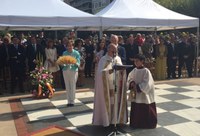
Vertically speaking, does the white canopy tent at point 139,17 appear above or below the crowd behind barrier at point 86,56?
above

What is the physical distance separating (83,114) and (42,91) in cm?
265

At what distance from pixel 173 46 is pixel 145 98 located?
25.9 feet

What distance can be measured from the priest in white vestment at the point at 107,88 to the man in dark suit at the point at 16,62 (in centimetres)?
561

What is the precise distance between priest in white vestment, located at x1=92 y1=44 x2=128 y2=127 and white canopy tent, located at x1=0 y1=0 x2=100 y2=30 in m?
5.03

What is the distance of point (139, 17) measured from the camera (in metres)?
12.5

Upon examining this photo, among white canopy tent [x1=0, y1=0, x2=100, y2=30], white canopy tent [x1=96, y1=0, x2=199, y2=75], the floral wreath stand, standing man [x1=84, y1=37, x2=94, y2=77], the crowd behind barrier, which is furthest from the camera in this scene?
standing man [x1=84, y1=37, x2=94, y2=77]

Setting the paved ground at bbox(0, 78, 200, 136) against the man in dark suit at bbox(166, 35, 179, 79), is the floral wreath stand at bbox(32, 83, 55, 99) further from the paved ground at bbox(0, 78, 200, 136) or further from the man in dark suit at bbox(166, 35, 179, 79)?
the man in dark suit at bbox(166, 35, 179, 79)

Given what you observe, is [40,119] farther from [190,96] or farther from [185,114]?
[190,96]

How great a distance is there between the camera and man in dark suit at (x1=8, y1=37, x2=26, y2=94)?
36.3ft

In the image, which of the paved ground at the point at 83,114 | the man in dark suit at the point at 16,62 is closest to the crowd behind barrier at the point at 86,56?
the man in dark suit at the point at 16,62

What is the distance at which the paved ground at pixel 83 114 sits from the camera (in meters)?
6.44

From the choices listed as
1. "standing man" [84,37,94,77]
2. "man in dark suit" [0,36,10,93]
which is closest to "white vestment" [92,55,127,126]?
"man in dark suit" [0,36,10,93]

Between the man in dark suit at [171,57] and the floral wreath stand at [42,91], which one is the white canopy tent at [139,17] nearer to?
the man in dark suit at [171,57]

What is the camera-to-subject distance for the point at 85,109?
829 cm
